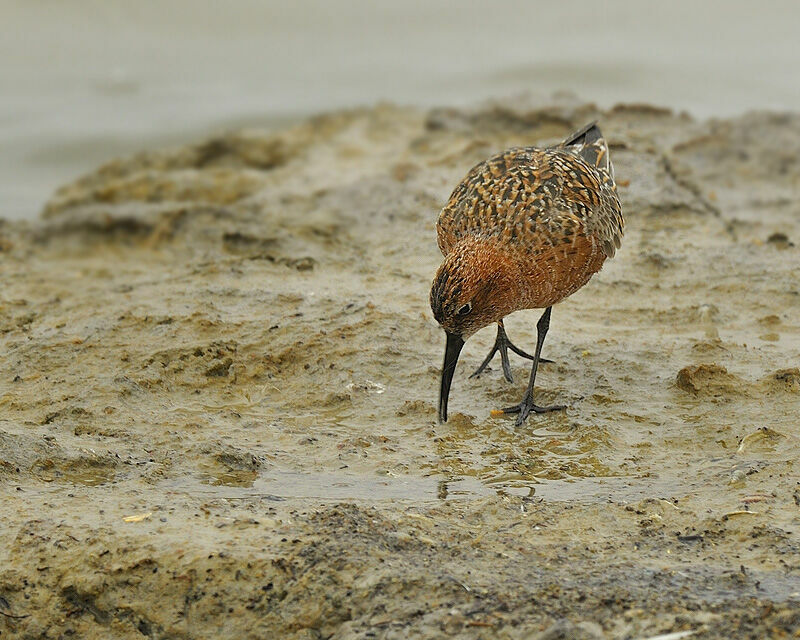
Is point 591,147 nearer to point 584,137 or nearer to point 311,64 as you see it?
point 584,137

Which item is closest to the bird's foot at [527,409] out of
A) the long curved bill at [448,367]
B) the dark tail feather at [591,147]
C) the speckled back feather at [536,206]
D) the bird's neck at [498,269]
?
the long curved bill at [448,367]

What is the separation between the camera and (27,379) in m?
6.30

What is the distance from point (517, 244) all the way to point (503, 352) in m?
0.89

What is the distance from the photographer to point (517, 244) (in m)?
6.12

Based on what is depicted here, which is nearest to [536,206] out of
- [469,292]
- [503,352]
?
[469,292]

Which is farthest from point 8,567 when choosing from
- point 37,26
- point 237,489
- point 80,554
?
point 37,26

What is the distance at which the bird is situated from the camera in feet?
19.4

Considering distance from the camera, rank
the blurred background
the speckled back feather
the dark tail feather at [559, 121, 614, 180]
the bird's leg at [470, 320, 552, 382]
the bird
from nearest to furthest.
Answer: the bird, the speckled back feather, the bird's leg at [470, 320, 552, 382], the dark tail feather at [559, 121, 614, 180], the blurred background

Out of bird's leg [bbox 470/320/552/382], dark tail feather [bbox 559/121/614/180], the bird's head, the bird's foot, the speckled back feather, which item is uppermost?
dark tail feather [bbox 559/121/614/180]

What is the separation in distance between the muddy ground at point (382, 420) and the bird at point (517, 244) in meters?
0.40

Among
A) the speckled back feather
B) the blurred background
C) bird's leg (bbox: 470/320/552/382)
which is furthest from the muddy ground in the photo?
the blurred background

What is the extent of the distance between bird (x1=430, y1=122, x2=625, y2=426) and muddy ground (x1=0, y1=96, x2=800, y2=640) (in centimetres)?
40

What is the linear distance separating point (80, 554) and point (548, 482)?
2.17 m

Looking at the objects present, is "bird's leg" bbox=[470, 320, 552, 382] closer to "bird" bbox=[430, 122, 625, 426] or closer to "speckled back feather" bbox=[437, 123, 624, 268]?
"bird" bbox=[430, 122, 625, 426]
